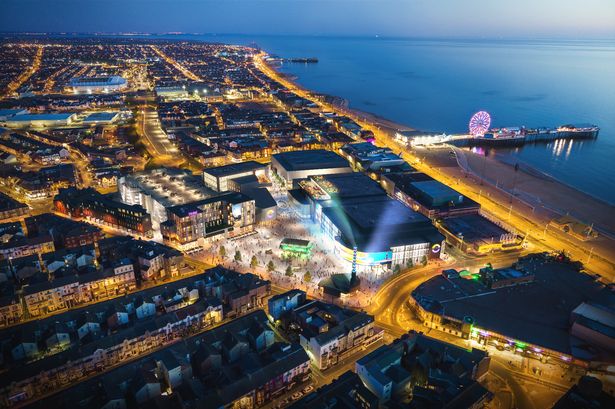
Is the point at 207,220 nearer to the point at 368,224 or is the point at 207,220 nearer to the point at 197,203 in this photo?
the point at 197,203

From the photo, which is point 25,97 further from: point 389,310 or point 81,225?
point 389,310

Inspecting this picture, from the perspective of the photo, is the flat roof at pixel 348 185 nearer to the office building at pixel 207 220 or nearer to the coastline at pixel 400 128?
the office building at pixel 207 220

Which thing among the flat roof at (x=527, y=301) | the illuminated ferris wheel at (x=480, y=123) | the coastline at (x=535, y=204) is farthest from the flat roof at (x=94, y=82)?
the flat roof at (x=527, y=301)

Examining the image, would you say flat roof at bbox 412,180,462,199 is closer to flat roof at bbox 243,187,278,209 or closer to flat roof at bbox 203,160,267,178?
flat roof at bbox 243,187,278,209

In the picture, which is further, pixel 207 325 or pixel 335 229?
pixel 335 229

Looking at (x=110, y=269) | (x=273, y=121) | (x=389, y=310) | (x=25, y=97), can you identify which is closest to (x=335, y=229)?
(x=389, y=310)

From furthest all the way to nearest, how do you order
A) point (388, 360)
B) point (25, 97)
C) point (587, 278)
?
point (25, 97), point (587, 278), point (388, 360)

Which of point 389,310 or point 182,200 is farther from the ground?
point 182,200

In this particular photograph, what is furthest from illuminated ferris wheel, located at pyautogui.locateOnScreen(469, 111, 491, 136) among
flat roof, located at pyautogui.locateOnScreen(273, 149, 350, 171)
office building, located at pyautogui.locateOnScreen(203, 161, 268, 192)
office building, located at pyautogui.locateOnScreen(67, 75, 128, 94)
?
office building, located at pyautogui.locateOnScreen(67, 75, 128, 94)
